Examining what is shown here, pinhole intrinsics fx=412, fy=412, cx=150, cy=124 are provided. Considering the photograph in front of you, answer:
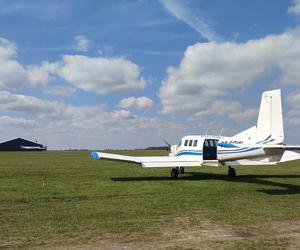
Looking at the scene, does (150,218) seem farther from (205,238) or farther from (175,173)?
(175,173)

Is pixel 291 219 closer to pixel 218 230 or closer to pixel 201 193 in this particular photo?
pixel 218 230

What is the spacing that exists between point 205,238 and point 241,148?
11750mm

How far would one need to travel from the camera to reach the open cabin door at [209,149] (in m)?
20.2

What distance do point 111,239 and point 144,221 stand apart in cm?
173

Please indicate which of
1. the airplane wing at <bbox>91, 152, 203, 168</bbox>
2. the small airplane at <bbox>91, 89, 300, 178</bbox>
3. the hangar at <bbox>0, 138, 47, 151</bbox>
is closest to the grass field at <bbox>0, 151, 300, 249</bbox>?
the small airplane at <bbox>91, 89, 300, 178</bbox>

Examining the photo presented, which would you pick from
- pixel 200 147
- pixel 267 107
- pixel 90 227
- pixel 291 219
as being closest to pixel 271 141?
pixel 267 107

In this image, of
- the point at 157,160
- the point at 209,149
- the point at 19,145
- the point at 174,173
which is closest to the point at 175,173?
the point at 174,173

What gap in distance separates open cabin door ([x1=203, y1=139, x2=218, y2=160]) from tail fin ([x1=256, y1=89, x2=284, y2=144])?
3055mm

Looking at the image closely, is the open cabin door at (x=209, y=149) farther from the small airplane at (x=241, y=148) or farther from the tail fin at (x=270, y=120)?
the tail fin at (x=270, y=120)

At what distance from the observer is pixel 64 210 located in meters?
10.5

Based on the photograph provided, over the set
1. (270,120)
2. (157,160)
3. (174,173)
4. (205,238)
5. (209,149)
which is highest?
(270,120)

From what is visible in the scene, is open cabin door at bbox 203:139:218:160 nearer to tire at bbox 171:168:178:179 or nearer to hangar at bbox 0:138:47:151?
tire at bbox 171:168:178:179

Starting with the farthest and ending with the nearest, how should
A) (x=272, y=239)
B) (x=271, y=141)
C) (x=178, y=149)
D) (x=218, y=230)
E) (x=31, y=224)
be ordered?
(x=178, y=149), (x=271, y=141), (x=31, y=224), (x=218, y=230), (x=272, y=239)

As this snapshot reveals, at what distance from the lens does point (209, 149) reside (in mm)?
20359
